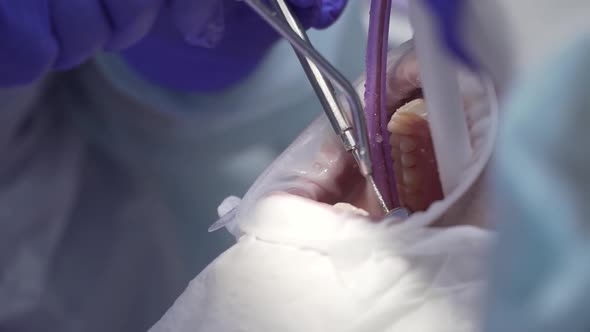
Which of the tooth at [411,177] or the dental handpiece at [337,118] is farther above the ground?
the dental handpiece at [337,118]

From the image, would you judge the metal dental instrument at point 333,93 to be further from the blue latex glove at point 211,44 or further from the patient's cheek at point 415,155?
the blue latex glove at point 211,44

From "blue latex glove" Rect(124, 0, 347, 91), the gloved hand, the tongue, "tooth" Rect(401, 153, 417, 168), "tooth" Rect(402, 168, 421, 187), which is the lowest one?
"tooth" Rect(402, 168, 421, 187)

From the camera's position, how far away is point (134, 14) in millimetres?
749

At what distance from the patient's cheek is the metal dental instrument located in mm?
42

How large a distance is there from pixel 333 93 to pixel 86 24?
296 millimetres

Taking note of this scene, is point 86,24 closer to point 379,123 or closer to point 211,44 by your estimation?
point 211,44

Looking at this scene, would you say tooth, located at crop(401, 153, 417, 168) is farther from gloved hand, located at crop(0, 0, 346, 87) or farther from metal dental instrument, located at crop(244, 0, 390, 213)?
gloved hand, located at crop(0, 0, 346, 87)

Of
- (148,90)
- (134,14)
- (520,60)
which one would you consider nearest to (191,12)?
(134,14)

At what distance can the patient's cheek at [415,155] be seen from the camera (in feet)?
1.99

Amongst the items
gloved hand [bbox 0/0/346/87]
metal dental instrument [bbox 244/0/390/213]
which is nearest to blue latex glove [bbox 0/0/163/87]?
gloved hand [bbox 0/0/346/87]

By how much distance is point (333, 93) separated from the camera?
0.62m

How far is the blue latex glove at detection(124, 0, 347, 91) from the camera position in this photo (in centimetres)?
81

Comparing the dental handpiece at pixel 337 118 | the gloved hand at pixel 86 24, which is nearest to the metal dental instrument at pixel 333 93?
the dental handpiece at pixel 337 118

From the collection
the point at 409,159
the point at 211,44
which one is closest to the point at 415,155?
the point at 409,159
